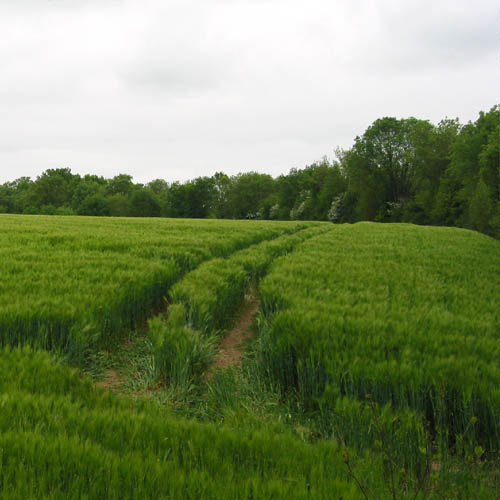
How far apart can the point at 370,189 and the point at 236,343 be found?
200 ft

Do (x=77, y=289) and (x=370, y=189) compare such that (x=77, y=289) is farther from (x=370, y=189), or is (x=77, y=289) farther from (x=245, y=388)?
(x=370, y=189)

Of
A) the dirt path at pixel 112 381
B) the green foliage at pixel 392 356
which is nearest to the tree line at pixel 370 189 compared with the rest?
the green foliage at pixel 392 356

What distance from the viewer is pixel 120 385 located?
378 cm

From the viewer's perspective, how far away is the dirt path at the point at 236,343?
469 centimetres

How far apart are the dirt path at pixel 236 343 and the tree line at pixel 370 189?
1362 inches

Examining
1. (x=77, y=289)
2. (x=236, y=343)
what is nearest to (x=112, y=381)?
(x=77, y=289)

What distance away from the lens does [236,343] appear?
5.59 m

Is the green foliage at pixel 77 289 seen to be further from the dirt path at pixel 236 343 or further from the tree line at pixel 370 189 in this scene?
the tree line at pixel 370 189

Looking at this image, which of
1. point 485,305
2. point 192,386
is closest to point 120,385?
point 192,386

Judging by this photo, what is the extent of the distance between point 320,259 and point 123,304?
6088 mm

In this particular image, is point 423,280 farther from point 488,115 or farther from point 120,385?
point 488,115

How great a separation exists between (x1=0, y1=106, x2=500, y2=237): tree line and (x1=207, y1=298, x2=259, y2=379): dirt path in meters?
34.6

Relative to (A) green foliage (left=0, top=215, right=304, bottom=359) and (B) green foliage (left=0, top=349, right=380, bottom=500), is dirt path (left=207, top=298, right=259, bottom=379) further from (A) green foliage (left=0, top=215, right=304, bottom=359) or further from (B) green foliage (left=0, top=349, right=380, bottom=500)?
(B) green foliage (left=0, top=349, right=380, bottom=500)

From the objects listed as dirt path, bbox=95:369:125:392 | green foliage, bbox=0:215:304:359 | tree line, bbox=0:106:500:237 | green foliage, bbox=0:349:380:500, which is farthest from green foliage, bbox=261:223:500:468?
tree line, bbox=0:106:500:237
